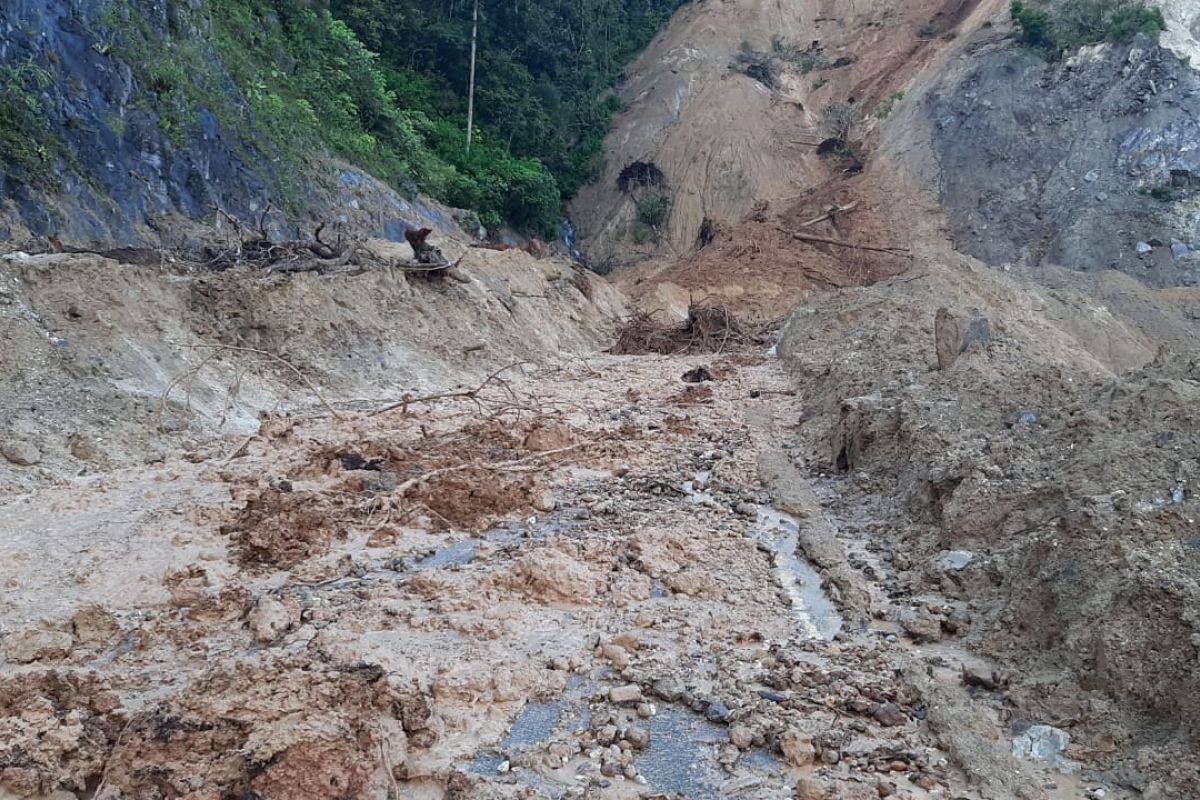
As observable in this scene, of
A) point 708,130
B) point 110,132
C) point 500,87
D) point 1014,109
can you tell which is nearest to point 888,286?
point 110,132

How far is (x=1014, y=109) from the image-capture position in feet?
85.9

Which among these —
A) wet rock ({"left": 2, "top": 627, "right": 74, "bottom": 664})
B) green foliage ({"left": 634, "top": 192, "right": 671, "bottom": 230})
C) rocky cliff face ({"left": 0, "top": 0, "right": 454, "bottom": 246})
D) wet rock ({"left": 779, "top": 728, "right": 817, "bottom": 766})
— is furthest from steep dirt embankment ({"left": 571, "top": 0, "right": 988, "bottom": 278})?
wet rock ({"left": 779, "top": 728, "right": 817, "bottom": 766})

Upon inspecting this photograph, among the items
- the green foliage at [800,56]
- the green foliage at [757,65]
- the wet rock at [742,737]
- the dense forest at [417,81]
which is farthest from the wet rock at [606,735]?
the green foliage at [800,56]

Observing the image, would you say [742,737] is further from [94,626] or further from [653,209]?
[653,209]

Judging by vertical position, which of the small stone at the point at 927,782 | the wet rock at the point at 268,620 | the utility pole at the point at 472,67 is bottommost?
the wet rock at the point at 268,620

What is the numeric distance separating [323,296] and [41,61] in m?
5.32

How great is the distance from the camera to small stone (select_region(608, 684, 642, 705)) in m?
3.56

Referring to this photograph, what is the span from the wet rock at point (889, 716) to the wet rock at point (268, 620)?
2.66 m

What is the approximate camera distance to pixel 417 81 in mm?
26375

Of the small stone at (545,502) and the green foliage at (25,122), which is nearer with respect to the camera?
the small stone at (545,502)

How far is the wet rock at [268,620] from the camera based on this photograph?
13.0 ft

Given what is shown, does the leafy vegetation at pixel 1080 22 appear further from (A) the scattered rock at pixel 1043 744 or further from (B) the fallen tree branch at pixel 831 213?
(A) the scattered rock at pixel 1043 744

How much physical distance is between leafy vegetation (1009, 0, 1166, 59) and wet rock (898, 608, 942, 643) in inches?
1057

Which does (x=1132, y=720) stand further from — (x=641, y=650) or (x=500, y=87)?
(x=500, y=87)
